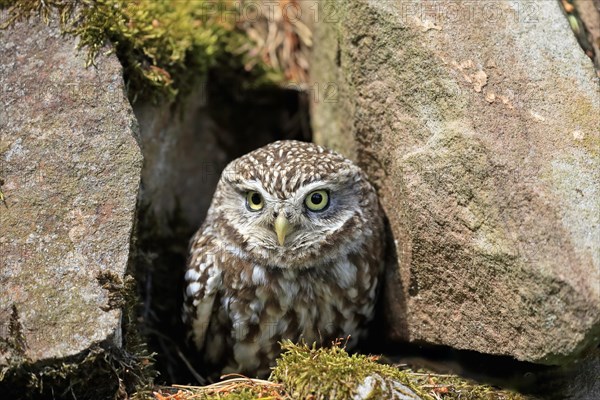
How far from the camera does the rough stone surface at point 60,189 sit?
2.81 m

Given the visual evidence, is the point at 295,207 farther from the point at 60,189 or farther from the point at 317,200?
the point at 60,189

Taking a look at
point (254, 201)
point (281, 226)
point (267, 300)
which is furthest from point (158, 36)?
point (267, 300)

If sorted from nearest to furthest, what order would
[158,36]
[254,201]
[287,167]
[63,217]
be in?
[63,217], [287,167], [254,201], [158,36]

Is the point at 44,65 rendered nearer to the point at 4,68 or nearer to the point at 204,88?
the point at 4,68

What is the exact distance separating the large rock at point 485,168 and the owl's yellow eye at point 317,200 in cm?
35

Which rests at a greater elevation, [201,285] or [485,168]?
[485,168]

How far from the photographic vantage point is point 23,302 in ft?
9.25

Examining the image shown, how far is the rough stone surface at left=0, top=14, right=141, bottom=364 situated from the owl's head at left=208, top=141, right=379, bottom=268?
0.53m

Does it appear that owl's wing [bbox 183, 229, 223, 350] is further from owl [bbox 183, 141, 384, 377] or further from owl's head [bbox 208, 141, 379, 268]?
owl's head [bbox 208, 141, 379, 268]

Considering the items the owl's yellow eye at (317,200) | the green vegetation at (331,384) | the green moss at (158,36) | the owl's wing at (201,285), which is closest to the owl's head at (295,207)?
the owl's yellow eye at (317,200)

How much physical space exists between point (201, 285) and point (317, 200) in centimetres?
72

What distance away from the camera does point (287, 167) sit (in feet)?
10.6

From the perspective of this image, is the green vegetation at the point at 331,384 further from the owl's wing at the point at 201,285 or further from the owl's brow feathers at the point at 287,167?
the owl's brow feathers at the point at 287,167

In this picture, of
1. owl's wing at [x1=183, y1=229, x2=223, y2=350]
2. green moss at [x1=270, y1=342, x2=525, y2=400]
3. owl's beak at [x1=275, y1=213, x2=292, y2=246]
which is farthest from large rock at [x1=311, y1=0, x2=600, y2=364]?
owl's wing at [x1=183, y1=229, x2=223, y2=350]
